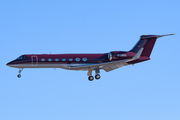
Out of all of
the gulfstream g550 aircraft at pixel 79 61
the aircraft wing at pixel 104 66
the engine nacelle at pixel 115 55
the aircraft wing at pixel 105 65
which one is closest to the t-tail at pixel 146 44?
the gulfstream g550 aircraft at pixel 79 61

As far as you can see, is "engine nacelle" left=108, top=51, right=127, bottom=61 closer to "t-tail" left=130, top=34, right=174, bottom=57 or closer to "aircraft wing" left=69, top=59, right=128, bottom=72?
"aircraft wing" left=69, top=59, right=128, bottom=72

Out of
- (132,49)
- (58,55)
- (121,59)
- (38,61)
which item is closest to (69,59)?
(58,55)

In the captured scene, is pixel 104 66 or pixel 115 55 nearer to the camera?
pixel 115 55

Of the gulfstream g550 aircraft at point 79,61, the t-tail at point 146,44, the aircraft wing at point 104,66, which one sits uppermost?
the t-tail at point 146,44

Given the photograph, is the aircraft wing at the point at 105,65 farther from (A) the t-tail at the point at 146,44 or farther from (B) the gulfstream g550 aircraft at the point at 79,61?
(A) the t-tail at the point at 146,44

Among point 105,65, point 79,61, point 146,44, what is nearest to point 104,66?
point 105,65

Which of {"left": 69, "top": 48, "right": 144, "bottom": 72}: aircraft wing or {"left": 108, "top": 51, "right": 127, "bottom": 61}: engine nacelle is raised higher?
{"left": 108, "top": 51, "right": 127, "bottom": 61}: engine nacelle

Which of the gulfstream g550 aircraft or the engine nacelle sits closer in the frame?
the gulfstream g550 aircraft

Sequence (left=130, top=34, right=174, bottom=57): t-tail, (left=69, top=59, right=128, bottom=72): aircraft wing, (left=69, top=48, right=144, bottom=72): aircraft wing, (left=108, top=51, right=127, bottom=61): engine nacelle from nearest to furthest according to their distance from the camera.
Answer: (left=69, top=48, right=144, bottom=72): aircraft wing → (left=69, top=59, right=128, bottom=72): aircraft wing → (left=108, top=51, right=127, bottom=61): engine nacelle → (left=130, top=34, right=174, bottom=57): t-tail

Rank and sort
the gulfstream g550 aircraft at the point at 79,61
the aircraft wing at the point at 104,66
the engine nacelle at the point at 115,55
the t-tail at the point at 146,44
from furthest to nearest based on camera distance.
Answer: the t-tail at the point at 146,44, the engine nacelle at the point at 115,55, the gulfstream g550 aircraft at the point at 79,61, the aircraft wing at the point at 104,66

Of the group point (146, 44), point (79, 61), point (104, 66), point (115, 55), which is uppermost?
point (146, 44)

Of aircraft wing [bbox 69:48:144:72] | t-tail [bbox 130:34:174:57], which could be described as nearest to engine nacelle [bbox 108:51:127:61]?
aircraft wing [bbox 69:48:144:72]

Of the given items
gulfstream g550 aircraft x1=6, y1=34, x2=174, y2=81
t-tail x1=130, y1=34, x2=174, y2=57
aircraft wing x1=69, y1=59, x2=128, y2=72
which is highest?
t-tail x1=130, y1=34, x2=174, y2=57

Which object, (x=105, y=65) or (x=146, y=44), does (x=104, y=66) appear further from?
(x=146, y=44)
